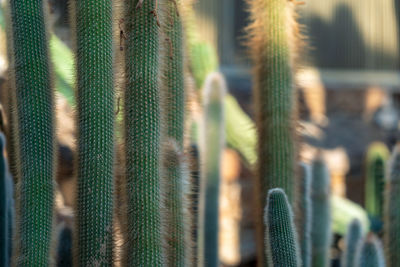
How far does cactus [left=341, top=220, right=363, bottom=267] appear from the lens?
331cm

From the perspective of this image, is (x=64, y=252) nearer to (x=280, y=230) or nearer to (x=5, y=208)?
(x=5, y=208)

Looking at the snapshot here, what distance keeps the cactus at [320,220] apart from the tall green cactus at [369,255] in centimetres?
51

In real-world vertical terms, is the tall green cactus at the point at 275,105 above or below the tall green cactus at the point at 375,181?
above

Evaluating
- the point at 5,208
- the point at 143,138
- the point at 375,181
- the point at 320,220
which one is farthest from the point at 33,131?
the point at 375,181

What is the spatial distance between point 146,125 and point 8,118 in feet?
2.72

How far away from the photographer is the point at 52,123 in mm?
2150

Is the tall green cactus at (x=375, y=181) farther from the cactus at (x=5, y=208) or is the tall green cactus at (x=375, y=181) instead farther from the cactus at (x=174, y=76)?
the cactus at (x=5, y=208)

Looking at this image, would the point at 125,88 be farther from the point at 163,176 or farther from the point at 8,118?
the point at 8,118

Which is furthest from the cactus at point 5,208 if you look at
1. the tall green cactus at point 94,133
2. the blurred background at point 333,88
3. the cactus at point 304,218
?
the blurred background at point 333,88

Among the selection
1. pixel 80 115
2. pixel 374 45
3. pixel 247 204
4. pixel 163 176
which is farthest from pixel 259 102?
pixel 374 45

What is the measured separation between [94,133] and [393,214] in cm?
140

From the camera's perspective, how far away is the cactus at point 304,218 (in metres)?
2.66

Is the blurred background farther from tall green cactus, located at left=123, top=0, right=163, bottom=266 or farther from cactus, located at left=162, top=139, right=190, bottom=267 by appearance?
tall green cactus, located at left=123, top=0, right=163, bottom=266

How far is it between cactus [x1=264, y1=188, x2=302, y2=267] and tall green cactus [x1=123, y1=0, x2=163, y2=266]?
1.35 ft
